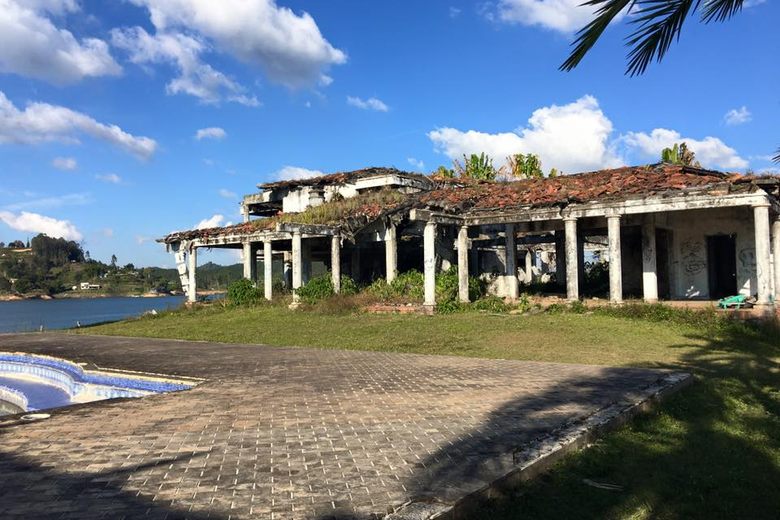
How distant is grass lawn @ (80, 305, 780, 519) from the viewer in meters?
4.23

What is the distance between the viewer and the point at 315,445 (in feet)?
17.4

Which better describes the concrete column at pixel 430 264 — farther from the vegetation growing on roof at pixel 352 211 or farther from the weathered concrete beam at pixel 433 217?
the vegetation growing on roof at pixel 352 211

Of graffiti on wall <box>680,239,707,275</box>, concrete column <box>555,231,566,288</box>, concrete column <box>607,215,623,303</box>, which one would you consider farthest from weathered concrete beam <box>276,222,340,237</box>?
graffiti on wall <box>680,239,707,275</box>

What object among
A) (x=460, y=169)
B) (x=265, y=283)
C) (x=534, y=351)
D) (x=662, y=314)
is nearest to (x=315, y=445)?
(x=534, y=351)

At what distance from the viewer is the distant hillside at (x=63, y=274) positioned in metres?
125

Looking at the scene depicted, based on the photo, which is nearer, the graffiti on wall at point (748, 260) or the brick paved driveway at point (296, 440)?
the brick paved driveway at point (296, 440)

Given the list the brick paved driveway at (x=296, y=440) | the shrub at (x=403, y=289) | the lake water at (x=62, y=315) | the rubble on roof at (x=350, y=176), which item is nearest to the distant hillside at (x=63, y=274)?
the lake water at (x=62, y=315)

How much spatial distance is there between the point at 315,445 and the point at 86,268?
147 m

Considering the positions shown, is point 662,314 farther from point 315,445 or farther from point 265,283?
point 265,283

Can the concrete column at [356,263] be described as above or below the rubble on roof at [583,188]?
below

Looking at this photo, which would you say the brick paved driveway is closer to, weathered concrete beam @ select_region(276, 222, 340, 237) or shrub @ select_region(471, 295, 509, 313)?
shrub @ select_region(471, 295, 509, 313)

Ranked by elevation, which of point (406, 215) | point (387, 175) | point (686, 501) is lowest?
point (686, 501)

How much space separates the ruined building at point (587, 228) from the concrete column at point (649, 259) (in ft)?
0.11

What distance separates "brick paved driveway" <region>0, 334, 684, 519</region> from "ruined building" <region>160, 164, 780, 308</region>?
345 inches
